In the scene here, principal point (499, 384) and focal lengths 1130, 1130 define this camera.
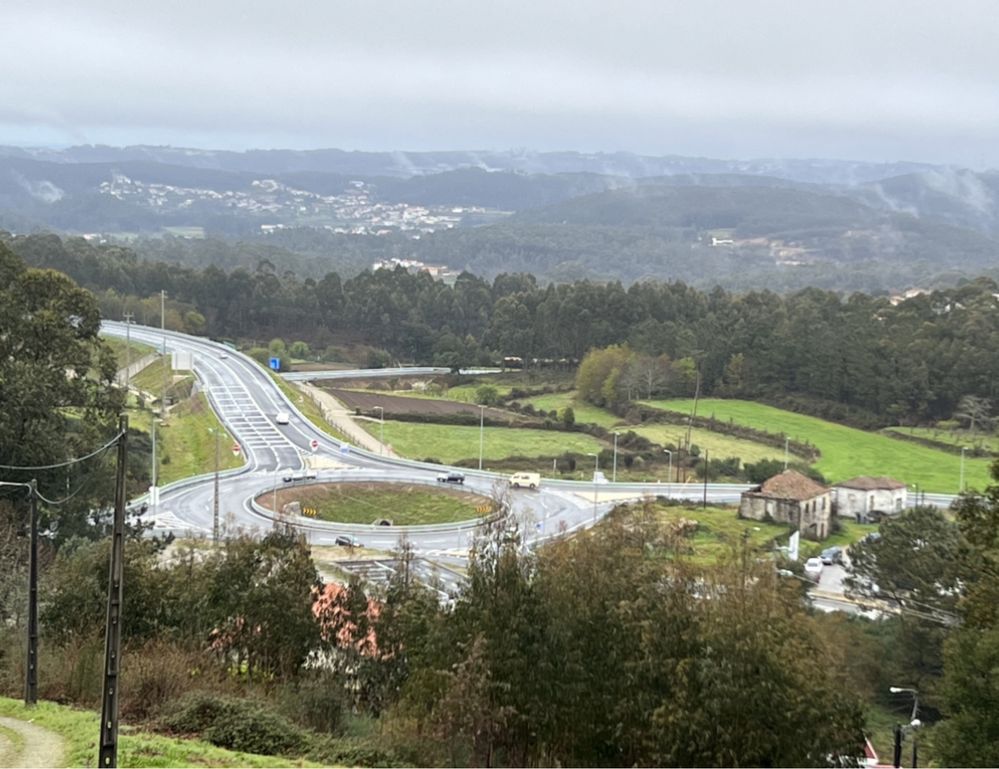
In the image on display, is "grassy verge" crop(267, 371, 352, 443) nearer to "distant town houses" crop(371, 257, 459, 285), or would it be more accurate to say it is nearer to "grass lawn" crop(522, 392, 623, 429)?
"grass lawn" crop(522, 392, 623, 429)

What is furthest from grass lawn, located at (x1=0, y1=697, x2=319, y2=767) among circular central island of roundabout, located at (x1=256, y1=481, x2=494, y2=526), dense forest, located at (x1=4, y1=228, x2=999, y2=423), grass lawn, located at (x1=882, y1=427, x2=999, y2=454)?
dense forest, located at (x1=4, y1=228, x2=999, y2=423)

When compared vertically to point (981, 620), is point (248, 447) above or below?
below

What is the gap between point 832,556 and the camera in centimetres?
3284

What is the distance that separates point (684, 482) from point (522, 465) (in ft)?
22.4

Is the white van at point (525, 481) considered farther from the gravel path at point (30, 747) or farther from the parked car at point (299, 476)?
the gravel path at point (30, 747)

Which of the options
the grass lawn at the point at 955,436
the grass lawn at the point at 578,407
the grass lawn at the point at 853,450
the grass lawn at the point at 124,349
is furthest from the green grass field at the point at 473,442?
the grass lawn at the point at 124,349

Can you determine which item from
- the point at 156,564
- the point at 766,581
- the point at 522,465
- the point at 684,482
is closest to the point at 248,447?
the point at 522,465

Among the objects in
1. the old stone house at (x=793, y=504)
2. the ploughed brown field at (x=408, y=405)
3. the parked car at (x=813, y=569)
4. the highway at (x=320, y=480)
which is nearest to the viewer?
the parked car at (x=813, y=569)

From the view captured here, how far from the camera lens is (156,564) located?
1778 cm

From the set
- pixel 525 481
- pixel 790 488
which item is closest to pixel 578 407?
pixel 525 481

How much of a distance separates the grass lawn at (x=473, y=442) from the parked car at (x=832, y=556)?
1580 cm

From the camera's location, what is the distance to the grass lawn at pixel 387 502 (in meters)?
37.4

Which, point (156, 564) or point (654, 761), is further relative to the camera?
point (156, 564)

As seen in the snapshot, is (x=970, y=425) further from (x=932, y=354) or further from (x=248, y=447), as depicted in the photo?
(x=248, y=447)
